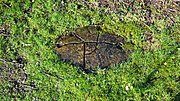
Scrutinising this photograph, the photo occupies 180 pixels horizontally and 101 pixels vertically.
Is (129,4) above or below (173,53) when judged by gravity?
above

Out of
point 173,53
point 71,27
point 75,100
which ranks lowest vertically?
point 75,100

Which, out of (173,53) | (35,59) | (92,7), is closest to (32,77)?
(35,59)

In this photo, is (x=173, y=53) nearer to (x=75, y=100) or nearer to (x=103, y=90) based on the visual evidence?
(x=103, y=90)

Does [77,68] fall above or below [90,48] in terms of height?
below
